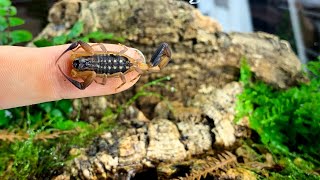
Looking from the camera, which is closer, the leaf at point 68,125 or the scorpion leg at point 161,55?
the scorpion leg at point 161,55

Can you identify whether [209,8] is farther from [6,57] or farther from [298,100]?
[6,57]

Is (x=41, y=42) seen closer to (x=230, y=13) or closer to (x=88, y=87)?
(x=88, y=87)

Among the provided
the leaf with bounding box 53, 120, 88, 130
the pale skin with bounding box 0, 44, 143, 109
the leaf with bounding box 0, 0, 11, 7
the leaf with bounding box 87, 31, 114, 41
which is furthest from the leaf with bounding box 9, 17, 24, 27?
the pale skin with bounding box 0, 44, 143, 109

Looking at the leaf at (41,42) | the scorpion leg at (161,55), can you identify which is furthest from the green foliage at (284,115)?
the leaf at (41,42)

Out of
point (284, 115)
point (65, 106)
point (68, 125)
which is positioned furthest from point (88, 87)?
point (284, 115)

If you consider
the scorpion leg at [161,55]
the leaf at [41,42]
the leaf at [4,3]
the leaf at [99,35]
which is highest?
the leaf at [4,3]

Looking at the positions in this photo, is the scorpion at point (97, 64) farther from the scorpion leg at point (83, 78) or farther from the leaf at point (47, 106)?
the leaf at point (47, 106)

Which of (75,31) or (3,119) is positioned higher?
(75,31)
